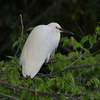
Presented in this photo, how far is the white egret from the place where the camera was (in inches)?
131

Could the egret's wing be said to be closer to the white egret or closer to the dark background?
the white egret

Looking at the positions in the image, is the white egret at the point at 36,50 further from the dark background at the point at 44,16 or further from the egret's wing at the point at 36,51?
the dark background at the point at 44,16

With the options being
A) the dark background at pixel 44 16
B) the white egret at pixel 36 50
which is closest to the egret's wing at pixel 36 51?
the white egret at pixel 36 50

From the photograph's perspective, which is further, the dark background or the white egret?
the dark background

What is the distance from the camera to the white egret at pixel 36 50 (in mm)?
3338

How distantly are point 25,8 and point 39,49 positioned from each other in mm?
3251

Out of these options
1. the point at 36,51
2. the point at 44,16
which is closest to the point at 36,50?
the point at 36,51

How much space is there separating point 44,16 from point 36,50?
3037 mm

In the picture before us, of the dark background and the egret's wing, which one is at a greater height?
the egret's wing

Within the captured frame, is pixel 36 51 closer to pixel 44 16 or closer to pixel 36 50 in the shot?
pixel 36 50

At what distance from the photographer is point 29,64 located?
3352mm

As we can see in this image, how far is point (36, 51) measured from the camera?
11.5 feet

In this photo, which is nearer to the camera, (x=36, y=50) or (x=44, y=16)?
(x=36, y=50)

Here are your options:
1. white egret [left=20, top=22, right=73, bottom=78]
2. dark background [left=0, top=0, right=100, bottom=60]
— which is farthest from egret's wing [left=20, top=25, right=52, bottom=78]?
dark background [left=0, top=0, right=100, bottom=60]
